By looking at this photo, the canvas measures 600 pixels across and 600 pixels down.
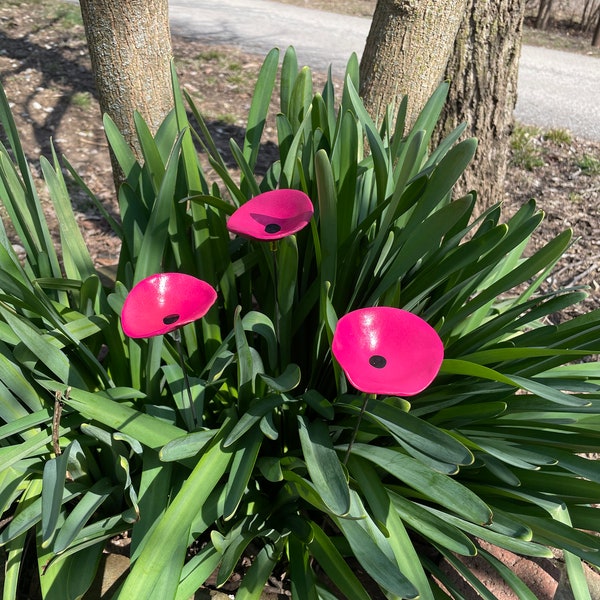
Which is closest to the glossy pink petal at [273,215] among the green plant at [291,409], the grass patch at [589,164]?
the green plant at [291,409]

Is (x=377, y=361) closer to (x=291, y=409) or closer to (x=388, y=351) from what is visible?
(x=388, y=351)

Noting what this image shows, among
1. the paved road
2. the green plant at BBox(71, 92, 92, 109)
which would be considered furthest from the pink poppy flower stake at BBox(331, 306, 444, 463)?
the paved road

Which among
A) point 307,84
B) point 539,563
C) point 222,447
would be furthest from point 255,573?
point 307,84

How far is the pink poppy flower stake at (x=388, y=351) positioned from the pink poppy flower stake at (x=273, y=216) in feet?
0.68

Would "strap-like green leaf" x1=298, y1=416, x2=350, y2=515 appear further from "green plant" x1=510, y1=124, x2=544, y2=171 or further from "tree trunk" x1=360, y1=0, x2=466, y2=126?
"green plant" x1=510, y1=124, x2=544, y2=171

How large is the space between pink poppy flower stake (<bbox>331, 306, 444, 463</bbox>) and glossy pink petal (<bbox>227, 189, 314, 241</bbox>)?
0.21 metres

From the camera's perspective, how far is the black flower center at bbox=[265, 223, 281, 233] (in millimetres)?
1090

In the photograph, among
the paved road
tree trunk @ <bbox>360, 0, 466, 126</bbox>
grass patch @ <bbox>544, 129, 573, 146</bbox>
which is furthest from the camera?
the paved road

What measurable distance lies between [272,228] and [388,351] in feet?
1.05

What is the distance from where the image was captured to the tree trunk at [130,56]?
2.06 meters

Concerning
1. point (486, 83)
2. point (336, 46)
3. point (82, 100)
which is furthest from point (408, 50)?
point (336, 46)

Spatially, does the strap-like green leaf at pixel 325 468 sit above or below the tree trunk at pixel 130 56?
below

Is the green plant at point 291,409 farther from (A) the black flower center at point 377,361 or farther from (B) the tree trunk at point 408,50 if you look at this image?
(B) the tree trunk at point 408,50

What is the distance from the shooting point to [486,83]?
276 cm
